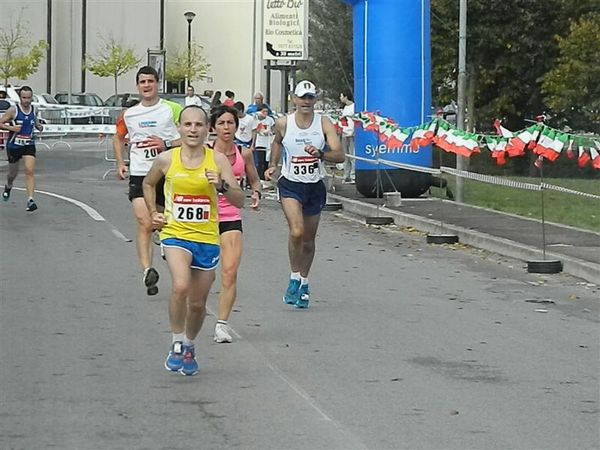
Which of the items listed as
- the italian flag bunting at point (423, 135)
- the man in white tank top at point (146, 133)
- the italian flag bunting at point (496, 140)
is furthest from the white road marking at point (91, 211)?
the italian flag bunting at point (423, 135)

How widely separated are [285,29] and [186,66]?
133ft

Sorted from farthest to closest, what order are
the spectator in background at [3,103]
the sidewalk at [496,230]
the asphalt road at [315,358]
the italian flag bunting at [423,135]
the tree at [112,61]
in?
the tree at [112,61], the spectator in background at [3,103], the italian flag bunting at [423,135], the sidewalk at [496,230], the asphalt road at [315,358]

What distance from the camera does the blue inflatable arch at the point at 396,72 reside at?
69.4 feet

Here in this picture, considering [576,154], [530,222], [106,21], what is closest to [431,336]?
[576,154]

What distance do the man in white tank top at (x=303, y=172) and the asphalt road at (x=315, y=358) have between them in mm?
470

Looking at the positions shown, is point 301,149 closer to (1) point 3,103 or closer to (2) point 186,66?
(1) point 3,103

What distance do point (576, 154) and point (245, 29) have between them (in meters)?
64.3

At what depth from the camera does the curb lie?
1352 centimetres

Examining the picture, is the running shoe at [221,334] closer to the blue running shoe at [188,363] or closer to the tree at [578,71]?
the blue running shoe at [188,363]

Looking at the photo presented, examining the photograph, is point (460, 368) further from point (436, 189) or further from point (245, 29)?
point (245, 29)

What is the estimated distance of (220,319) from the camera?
31.0 feet

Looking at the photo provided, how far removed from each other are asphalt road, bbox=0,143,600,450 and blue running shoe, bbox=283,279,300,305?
128 millimetres

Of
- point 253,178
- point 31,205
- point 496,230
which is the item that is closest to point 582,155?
point 496,230

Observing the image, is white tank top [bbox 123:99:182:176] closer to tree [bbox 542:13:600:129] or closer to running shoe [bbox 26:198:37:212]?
running shoe [bbox 26:198:37:212]
